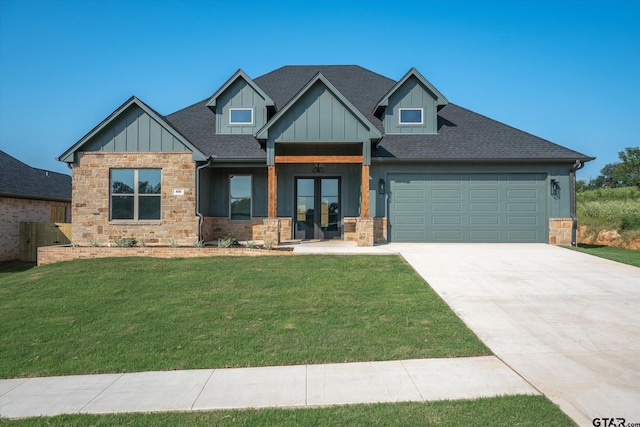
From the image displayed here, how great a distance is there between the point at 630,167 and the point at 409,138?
174 ft

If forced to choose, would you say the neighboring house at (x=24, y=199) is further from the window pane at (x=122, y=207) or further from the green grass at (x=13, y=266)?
the window pane at (x=122, y=207)

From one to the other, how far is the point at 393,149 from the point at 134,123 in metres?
9.19

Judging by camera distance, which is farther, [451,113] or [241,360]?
[451,113]

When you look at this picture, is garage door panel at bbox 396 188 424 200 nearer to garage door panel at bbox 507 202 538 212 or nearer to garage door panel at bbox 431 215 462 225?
garage door panel at bbox 431 215 462 225

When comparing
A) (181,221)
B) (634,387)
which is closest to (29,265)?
(181,221)

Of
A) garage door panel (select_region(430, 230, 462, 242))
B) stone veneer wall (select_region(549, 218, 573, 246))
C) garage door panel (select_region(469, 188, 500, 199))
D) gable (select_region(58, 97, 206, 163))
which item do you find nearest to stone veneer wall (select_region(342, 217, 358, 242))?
garage door panel (select_region(430, 230, 462, 242))

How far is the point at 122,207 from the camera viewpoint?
13945 millimetres

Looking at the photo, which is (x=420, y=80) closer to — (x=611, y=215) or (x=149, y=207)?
(x=149, y=207)

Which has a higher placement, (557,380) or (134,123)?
(134,123)

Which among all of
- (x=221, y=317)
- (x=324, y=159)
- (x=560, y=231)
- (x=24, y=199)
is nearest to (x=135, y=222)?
(x=324, y=159)

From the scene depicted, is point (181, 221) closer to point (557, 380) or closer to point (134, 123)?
point (134, 123)

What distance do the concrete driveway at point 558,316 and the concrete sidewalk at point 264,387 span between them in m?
0.51

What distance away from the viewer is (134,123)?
13.9m

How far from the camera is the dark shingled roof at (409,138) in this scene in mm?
14875
